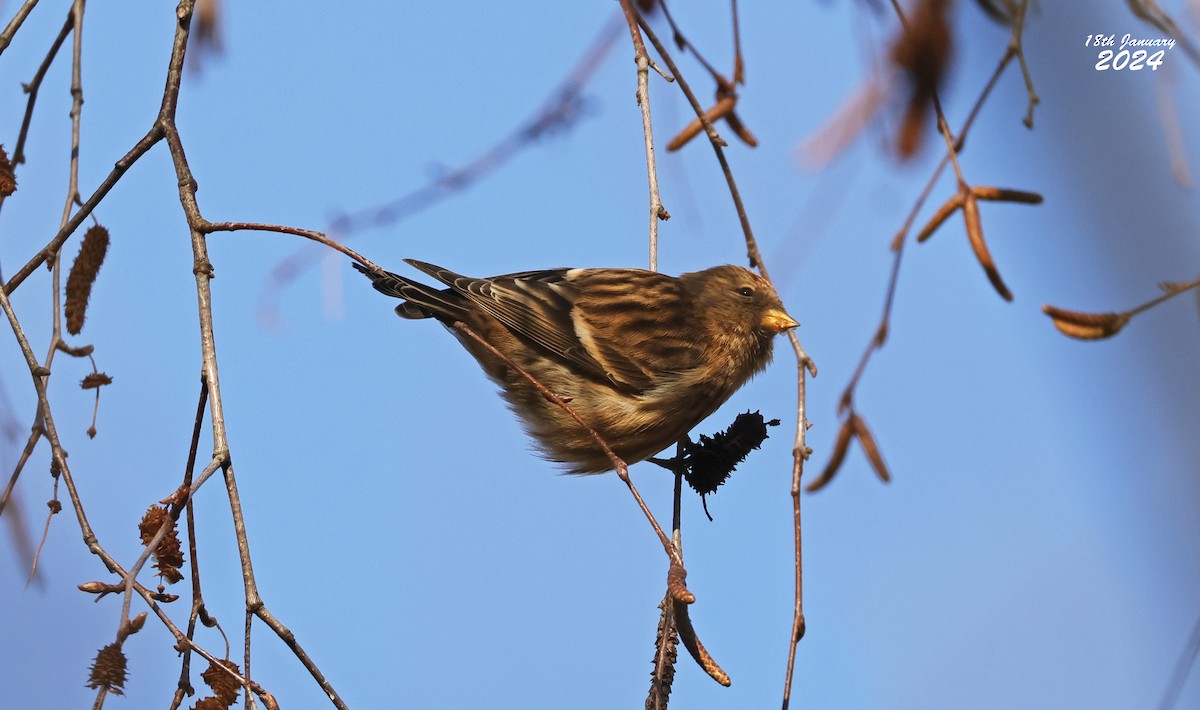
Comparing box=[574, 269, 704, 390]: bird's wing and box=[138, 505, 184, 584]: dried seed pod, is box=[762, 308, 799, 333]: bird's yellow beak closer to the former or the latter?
box=[574, 269, 704, 390]: bird's wing

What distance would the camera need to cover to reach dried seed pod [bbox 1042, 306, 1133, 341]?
1793 mm

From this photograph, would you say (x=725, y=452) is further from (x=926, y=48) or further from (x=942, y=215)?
(x=926, y=48)

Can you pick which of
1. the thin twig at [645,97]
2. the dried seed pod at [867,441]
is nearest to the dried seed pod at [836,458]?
the dried seed pod at [867,441]

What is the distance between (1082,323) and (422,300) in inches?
91.0

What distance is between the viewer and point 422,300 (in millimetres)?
3773

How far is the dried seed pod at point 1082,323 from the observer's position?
1.79 m

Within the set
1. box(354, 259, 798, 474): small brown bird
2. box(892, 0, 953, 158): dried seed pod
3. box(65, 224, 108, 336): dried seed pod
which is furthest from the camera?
box(354, 259, 798, 474): small brown bird

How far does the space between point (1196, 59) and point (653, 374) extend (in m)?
2.51

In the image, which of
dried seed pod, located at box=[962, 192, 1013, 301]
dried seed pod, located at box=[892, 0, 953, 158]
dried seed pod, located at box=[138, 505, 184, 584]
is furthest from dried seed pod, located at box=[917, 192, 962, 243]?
dried seed pod, located at box=[138, 505, 184, 584]

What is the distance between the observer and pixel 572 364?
13.1ft

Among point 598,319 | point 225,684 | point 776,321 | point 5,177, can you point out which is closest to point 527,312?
point 598,319

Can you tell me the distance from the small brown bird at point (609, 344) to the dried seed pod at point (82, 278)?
1071mm

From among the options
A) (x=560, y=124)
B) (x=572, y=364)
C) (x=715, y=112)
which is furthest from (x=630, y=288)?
(x=715, y=112)

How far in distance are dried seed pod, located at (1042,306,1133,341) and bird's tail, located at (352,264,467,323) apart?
2035mm
